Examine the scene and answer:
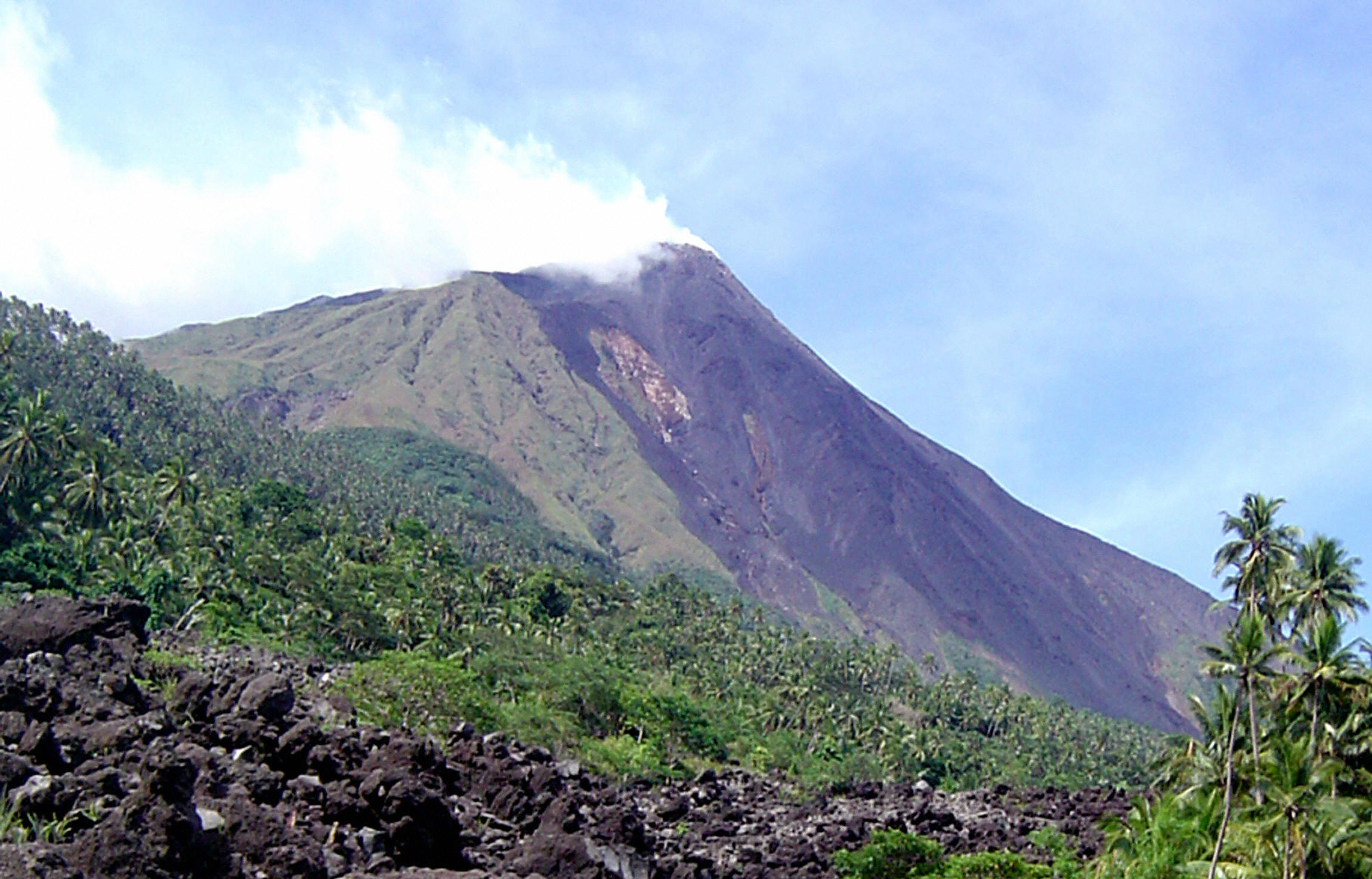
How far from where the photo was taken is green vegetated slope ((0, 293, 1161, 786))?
56.8 m

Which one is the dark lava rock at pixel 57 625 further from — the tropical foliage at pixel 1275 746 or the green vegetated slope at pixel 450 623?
the tropical foliage at pixel 1275 746

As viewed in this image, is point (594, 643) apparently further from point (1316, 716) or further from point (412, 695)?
point (1316, 716)

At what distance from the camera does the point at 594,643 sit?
85.2 meters

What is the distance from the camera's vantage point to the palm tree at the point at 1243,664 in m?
28.8

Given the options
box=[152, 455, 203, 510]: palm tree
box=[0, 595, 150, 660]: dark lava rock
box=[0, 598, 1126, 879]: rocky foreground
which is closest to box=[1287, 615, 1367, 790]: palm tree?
box=[0, 598, 1126, 879]: rocky foreground

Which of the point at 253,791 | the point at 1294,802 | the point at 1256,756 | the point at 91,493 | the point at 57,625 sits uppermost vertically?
the point at 91,493

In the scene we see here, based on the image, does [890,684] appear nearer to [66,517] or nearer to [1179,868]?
[66,517]

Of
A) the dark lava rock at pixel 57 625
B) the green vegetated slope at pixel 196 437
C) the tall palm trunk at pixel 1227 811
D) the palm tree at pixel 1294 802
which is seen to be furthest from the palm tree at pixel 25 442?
the palm tree at pixel 1294 802

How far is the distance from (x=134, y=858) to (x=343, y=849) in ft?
14.9

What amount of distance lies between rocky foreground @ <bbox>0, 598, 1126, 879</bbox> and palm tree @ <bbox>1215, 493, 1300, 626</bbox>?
16360 millimetres

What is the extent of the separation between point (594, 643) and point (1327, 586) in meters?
54.3

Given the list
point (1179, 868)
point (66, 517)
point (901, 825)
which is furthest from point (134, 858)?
point (66, 517)

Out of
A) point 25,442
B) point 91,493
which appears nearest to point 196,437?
point 91,493

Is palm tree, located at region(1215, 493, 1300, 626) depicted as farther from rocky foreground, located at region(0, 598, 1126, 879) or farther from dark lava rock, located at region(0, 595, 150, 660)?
dark lava rock, located at region(0, 595, 150, 660)
